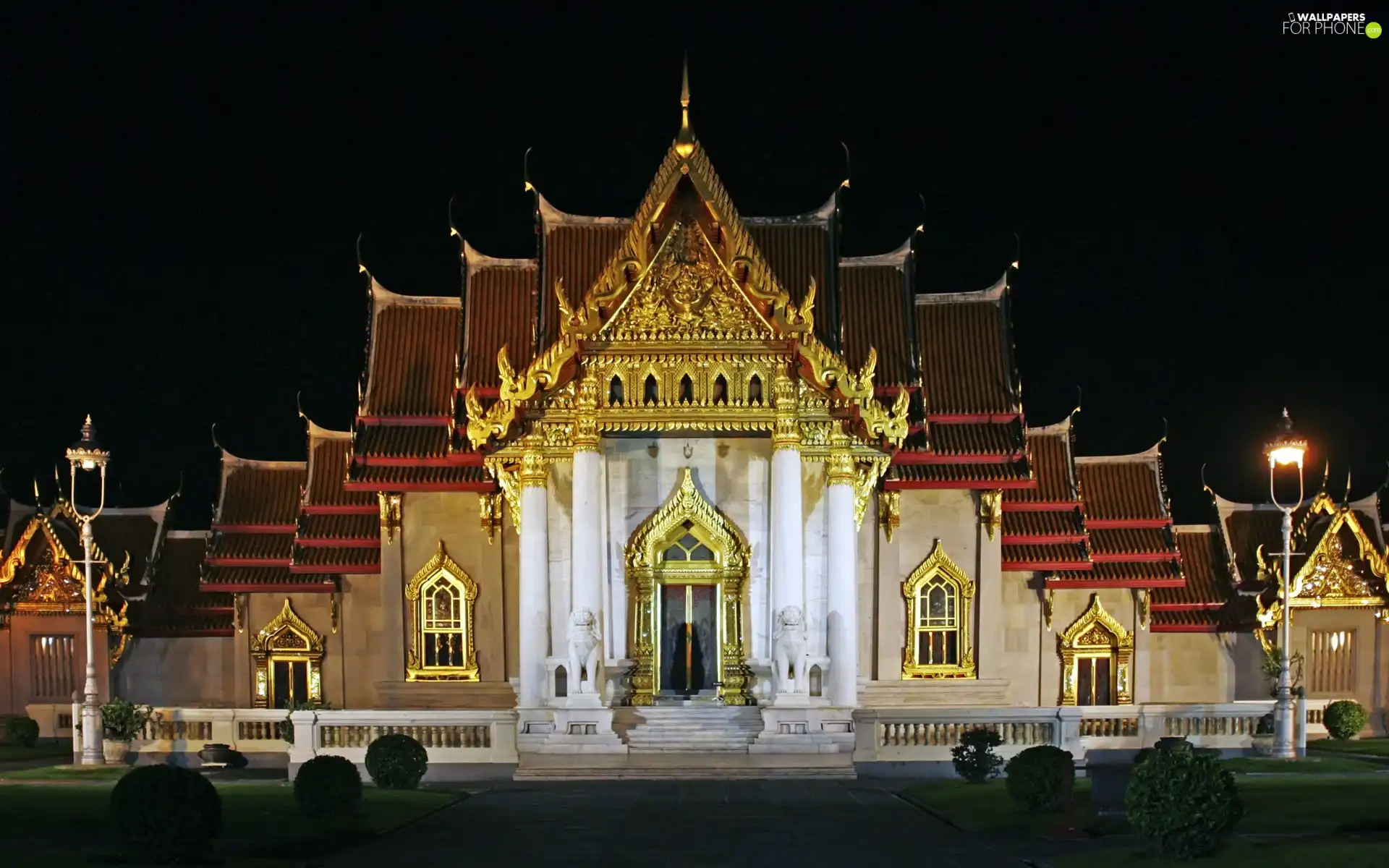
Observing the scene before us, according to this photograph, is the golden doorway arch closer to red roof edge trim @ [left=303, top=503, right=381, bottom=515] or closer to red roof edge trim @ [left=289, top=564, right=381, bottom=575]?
red roof edge trim @ [left=289, top=564, right=381, bottom=575]

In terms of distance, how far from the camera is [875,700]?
35250 millimetres

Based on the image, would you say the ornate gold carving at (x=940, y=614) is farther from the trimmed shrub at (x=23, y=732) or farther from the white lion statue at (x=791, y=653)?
the trimmed shrub at (x=23, y=732)

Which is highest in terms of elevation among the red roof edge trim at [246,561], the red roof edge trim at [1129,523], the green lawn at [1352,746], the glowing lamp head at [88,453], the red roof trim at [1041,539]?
the glowing lamp head at [88,453]

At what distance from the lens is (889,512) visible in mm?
35656

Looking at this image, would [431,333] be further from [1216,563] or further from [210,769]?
[1216,563]

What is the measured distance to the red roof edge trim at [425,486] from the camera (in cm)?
3509

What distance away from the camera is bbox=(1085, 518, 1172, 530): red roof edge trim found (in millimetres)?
38844

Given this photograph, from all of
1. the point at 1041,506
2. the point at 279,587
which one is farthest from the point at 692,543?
the point at 279,587

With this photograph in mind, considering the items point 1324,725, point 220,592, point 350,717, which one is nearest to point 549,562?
point 350,717

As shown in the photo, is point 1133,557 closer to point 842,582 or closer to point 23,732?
point 842,582

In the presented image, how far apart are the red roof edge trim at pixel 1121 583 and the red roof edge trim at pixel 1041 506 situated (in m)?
1.58

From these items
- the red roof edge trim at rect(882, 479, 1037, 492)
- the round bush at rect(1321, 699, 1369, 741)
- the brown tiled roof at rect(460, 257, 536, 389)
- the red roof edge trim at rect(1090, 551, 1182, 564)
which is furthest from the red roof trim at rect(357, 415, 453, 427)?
the round bush at rect(1321, 699, 1369, 741)

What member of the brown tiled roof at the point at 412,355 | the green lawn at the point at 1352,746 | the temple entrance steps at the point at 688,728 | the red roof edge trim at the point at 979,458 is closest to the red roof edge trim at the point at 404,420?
the brown tiled roof at the point at 412,355

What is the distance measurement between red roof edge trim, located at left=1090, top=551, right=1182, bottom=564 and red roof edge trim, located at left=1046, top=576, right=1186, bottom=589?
44 cm
